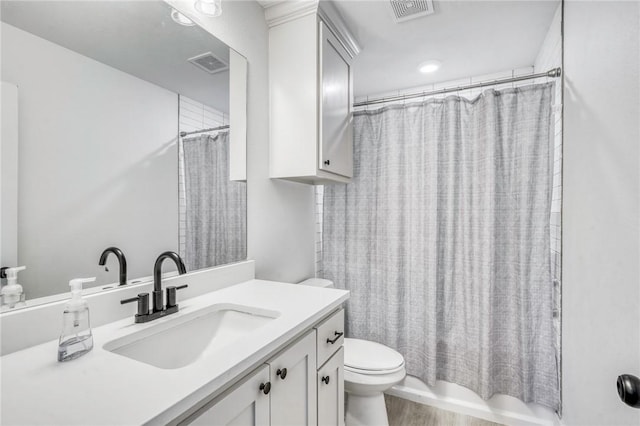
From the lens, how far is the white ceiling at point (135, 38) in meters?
0.80

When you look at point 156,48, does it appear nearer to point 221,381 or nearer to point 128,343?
point 128,343

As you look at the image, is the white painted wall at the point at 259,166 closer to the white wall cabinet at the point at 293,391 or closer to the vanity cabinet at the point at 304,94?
the vanity cabinet at the point at 304,94

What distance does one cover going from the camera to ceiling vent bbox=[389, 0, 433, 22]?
1.49 m

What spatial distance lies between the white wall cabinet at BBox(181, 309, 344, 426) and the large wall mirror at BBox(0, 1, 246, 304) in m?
0.56

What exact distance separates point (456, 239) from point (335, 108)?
1.12 m

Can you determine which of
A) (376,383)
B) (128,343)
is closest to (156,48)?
(128,343)

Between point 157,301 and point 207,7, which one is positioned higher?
point 207,7

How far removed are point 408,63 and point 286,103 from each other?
109 cm

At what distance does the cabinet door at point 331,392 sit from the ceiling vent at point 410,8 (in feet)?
5.65

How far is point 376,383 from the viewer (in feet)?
5.03

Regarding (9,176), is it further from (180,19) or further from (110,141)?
(180,19)
